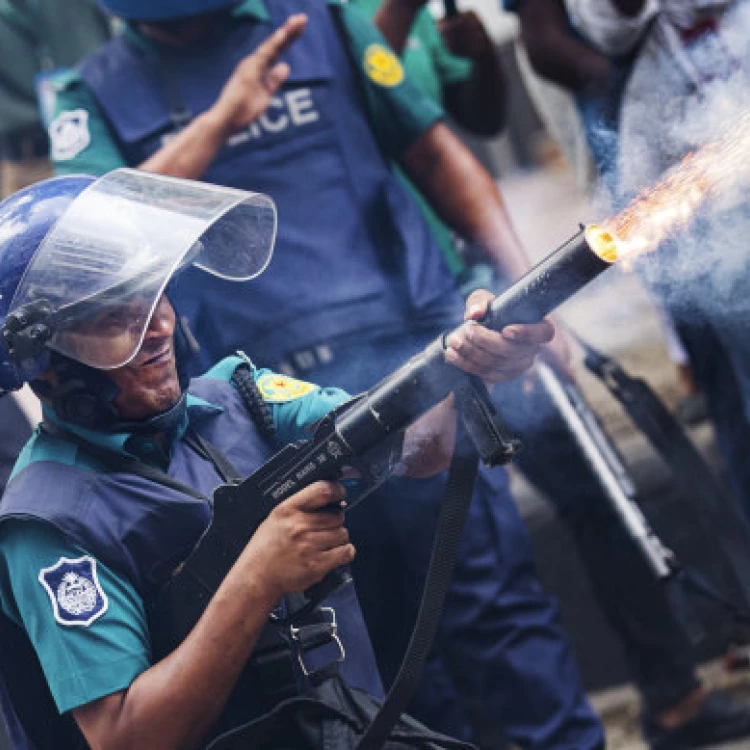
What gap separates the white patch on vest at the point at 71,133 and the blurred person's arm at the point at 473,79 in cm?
149

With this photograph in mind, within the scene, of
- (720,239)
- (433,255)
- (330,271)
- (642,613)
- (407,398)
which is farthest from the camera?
(642,613)

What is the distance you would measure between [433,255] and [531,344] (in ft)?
3.76

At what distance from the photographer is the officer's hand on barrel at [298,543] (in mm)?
1970

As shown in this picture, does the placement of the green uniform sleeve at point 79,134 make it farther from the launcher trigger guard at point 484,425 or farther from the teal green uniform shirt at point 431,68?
the launcher trigger guard at point 484,425

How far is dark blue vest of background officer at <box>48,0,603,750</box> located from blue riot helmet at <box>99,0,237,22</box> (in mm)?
11

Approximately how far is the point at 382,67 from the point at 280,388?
102 cm

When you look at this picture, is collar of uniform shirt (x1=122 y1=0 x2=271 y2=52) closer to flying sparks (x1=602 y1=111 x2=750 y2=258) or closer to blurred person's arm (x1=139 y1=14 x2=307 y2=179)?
blurred person's arm (x1=139 y1=14 x2=307 y2=179)

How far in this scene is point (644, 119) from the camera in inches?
125

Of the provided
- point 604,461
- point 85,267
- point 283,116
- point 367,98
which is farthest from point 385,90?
point 85,267

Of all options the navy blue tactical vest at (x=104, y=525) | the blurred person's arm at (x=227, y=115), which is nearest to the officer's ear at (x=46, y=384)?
the navy blue tactical vest at (x=104, y=525)

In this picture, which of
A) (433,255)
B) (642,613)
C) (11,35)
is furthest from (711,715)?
(11,35)

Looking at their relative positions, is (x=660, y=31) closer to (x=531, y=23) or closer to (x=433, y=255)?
(x=531, y=23)

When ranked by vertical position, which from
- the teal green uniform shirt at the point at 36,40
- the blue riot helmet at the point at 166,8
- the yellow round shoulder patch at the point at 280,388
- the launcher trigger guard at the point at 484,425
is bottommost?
the launcher trigger guard at the point at 484,425

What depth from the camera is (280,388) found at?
94.8 inches
